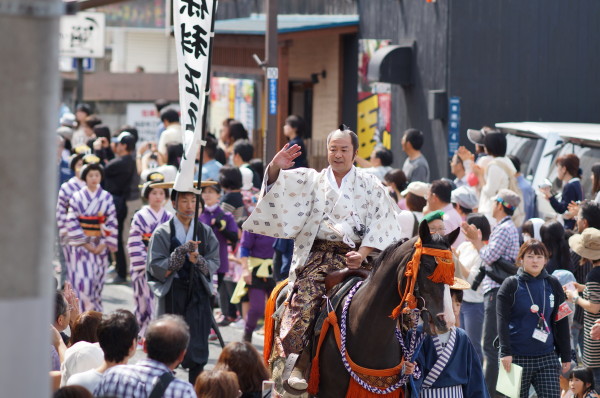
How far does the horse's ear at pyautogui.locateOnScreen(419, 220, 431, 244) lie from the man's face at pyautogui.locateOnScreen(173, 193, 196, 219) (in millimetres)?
3376

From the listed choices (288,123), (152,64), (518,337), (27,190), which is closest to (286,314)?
(518,337)

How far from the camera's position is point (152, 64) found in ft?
133

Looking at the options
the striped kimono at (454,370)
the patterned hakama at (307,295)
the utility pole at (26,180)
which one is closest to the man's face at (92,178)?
the patterned hakama at (307,295)

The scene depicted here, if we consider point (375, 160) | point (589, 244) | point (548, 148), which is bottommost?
point (589, 244)

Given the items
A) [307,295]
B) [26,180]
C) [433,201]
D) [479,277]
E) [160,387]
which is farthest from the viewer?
[433,201]

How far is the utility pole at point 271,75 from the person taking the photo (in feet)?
44.1

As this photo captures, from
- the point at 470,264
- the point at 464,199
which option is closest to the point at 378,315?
the point at 470,264

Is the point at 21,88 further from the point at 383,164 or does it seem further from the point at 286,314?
the point at 383,164

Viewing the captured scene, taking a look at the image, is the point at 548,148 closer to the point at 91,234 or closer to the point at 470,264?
the point at 470,264

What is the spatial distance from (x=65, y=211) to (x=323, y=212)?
6.36 meters

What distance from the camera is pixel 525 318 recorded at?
27.9 ft

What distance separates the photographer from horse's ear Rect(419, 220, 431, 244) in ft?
21.8

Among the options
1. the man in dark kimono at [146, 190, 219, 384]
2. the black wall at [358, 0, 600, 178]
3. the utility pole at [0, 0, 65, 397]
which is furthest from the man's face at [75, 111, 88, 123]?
the utility pole at [0, 0, 65, 397]

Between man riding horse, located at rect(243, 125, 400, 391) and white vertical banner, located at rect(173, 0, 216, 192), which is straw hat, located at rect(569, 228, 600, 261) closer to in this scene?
man riding horse, located at rect(243, 125, 400, 391)
